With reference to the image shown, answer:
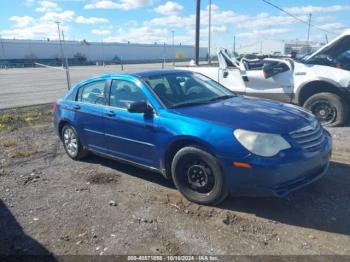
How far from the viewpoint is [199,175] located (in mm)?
4156

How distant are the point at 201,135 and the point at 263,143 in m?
0.68

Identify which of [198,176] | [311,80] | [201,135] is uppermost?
[311,80]

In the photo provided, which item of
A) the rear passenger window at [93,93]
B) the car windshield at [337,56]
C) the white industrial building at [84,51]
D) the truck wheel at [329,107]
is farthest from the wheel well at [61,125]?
the white industrial building at [84,51]

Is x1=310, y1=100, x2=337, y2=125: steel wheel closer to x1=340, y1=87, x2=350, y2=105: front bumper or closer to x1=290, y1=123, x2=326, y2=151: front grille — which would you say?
x1=340, y1=87, x2=350, y2=105: front bumper

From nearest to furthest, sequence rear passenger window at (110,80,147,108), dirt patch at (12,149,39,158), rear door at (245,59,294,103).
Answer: rear passenger window at (110,80,147,108), dirt patch at (12,149,39,158), rear door at (245,59,294,103)

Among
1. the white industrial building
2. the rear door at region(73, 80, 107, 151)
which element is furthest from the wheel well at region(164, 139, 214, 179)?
the white industrial building

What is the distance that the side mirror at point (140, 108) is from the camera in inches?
175

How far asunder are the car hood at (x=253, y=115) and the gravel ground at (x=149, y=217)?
0.95 meters

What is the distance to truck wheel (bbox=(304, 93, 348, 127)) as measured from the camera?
25.5ft

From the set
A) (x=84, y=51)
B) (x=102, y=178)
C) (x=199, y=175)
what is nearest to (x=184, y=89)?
(x=199, y=175)

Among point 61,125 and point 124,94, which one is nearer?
point 124,94

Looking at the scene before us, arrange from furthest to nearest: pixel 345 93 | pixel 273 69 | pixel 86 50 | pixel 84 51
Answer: pixel 86 50, pixel 84 51, pixel 273 69, pixel 345 93

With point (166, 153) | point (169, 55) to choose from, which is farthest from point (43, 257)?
point (169, 55)

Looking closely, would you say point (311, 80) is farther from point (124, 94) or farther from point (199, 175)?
point (199, 175)
